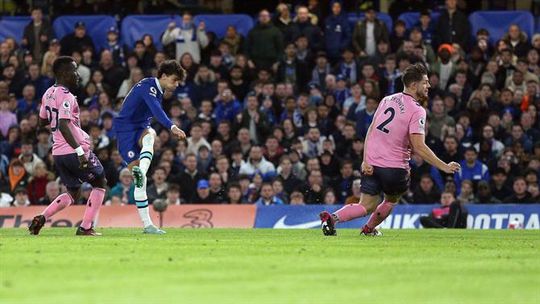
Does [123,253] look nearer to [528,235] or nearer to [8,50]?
[528,235]

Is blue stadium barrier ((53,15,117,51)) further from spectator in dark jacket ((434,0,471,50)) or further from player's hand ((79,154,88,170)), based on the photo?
player's hand ((79,154,88,170))

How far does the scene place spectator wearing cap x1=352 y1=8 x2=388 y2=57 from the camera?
31.0m

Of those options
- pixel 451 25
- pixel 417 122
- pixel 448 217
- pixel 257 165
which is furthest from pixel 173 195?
pixel 417 122

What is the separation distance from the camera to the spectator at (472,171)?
27.9 m

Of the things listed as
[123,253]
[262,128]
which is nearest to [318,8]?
[262,128]

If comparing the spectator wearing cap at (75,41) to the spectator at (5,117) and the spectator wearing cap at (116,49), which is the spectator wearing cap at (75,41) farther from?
the spectator at (5,117)

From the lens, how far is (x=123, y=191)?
28453mm

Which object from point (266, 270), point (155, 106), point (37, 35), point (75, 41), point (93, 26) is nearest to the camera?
point (266, 270)

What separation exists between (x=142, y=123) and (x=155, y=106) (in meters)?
0.85

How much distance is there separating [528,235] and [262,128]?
10138 millimetres

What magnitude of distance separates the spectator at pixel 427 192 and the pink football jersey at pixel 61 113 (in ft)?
33.2

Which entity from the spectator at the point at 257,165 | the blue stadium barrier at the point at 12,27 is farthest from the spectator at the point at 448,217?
the blue stadium barrier at the point at 12,27

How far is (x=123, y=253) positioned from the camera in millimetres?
15062

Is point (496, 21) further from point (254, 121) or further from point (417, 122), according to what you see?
point (417, 122)
